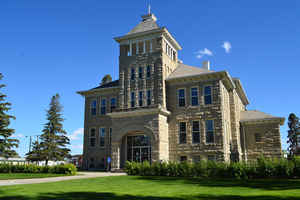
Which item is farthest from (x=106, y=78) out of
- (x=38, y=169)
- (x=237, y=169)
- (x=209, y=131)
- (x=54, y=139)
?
(x=237, y=169)

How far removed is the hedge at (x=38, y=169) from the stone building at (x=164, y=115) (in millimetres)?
6531

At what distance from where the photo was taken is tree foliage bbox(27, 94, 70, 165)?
143ft

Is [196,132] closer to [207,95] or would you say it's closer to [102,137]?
[207,95]

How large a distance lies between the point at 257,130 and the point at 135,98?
16.0 metres

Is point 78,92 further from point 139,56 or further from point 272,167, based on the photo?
point 272,167

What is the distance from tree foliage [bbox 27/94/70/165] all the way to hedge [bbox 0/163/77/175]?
13.6 meters

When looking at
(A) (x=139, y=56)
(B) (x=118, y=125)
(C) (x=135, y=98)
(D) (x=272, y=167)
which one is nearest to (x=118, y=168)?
(B) (x=118, y=125)

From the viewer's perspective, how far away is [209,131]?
3128 cm

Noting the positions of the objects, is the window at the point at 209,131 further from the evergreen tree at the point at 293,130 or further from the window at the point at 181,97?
the evergreen tree at the point at 293,130

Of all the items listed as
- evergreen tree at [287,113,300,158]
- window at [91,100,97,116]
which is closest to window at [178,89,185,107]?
window at [91,100,97,116]

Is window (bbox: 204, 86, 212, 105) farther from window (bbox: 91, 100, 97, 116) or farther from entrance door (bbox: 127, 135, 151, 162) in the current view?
window (bbox: 91, 100, 97, 116)

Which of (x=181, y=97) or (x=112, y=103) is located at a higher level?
(x=112, y=103)

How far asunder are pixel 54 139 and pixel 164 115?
2161 centimetres

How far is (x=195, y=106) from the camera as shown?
106ft
